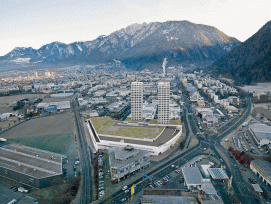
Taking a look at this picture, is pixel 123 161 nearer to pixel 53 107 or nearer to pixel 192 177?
pixel 192 177

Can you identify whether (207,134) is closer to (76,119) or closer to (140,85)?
(140,85)

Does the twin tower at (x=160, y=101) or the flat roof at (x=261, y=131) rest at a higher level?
the twin tower at (x=160, y=101)

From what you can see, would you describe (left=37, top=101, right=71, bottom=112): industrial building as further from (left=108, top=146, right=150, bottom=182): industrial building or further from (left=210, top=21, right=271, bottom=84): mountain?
(left=210, top=21, right=271, bottom=84): mountain

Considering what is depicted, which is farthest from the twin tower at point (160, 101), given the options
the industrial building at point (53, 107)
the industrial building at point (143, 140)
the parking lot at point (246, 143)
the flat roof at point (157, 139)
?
the industrial building at point (53, 107)

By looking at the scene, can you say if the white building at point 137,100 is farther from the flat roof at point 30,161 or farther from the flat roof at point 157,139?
the flat roof at point 30,161

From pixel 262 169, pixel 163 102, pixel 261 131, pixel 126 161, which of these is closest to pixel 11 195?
pixel 126 161

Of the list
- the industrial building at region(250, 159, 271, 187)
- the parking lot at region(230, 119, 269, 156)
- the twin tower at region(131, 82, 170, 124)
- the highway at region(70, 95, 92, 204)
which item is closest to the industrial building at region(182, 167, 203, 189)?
the industrial building at region(250, 159, 271, 187)

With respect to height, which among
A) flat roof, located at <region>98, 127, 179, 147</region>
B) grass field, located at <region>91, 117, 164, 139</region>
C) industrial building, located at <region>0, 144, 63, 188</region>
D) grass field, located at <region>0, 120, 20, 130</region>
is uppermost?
grass field, located at <region>91, 117, 164, 139</region>
